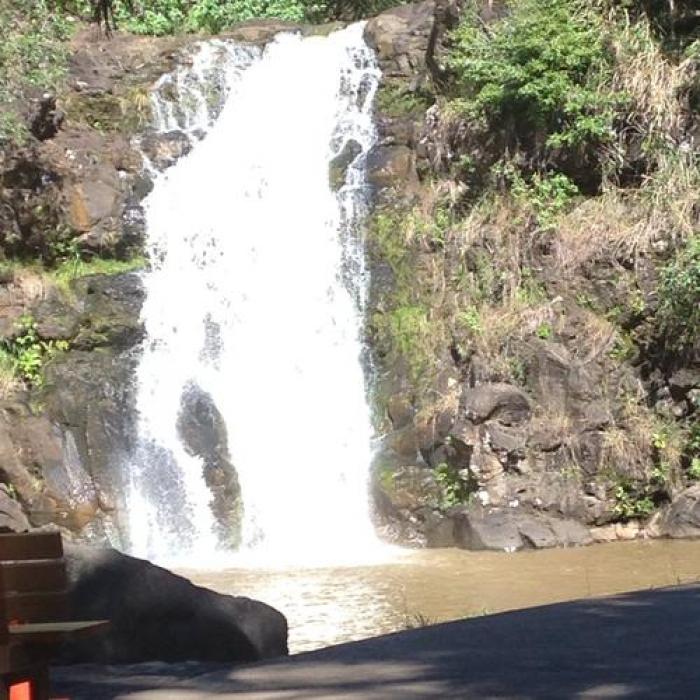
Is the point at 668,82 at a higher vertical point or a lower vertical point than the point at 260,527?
higher

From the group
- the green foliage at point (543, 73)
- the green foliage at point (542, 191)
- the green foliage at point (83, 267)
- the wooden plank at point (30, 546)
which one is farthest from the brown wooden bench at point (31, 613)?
the green foliage at point (83, 267)

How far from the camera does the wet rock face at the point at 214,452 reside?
56.7ft

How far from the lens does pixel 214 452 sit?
1794 cm

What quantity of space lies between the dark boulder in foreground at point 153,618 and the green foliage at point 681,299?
10.1 metres

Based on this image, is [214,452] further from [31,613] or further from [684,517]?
[31,613]

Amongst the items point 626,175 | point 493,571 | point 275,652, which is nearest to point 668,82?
point 626,175

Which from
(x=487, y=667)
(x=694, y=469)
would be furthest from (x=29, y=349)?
(x=487, y=667)

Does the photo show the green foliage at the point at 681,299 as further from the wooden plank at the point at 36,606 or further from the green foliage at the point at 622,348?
the wooden plank at the point at 36,606

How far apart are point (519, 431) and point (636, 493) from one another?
1.68 meters

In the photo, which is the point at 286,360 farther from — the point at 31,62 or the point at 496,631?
the point at 496,631

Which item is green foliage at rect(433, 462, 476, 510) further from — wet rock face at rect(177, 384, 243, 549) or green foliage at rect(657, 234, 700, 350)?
green foliage at rect(657, 234, 700, 350)

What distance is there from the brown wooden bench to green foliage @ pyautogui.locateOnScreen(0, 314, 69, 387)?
14587mm

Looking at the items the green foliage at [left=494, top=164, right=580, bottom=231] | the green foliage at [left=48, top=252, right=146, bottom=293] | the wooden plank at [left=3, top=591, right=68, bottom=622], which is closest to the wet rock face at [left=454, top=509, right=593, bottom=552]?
the green foliage at [left=494, top=164, right=580, bottom=231]

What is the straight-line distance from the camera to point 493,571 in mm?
13891
